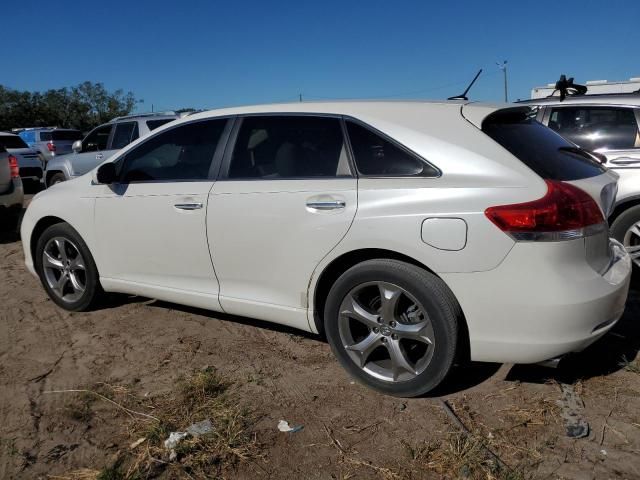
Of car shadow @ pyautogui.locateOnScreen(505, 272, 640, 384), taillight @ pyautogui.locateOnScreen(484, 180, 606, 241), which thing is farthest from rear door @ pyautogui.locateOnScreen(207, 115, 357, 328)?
car shadow @ pyautogui.locateOnScreen(505, 272, 640, 384)

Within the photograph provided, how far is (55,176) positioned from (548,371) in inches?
436

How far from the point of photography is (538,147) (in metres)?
3.14

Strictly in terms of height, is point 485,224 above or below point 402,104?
below

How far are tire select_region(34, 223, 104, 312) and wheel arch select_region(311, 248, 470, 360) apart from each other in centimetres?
210

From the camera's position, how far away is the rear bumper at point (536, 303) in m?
2.67

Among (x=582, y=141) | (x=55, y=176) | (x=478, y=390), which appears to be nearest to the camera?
(x=478, y=390)

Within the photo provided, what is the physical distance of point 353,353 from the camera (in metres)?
3.25

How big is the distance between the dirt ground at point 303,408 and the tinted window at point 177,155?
118 cm

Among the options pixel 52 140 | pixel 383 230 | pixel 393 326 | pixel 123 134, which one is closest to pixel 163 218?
pixel 383 230

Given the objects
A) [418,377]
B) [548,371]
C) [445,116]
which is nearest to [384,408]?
[418,377]

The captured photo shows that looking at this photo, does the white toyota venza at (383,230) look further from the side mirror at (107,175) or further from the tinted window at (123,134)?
the tinted window at (123,134)

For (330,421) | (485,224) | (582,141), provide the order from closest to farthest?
1. (485,224)
2. (330,421)
3. (582,141)

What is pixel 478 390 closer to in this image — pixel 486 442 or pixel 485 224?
pixel 486 442

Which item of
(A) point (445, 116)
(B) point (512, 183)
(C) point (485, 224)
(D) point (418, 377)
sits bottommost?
(D) point (418, 377)
